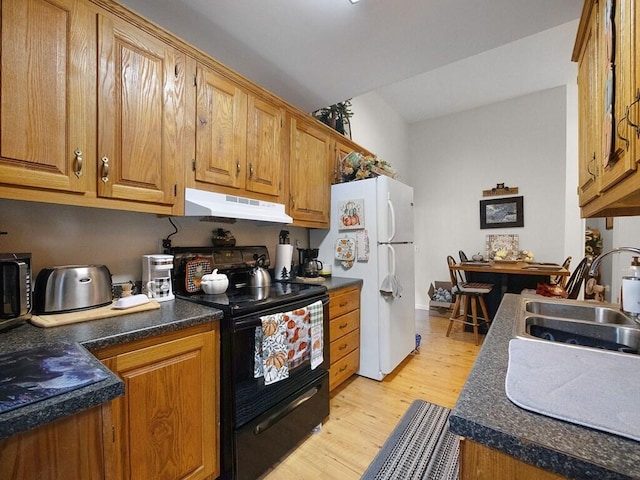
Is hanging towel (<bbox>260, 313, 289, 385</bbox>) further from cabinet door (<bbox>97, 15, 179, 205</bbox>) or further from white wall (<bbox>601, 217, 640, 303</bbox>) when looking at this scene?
white wall (<bbox>601, 217, 640, 303</bbox>)

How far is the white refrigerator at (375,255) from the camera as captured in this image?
2404 millimetres

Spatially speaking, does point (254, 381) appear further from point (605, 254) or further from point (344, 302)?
point (605, 254)

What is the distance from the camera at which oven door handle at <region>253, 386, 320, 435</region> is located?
A: 1439mm

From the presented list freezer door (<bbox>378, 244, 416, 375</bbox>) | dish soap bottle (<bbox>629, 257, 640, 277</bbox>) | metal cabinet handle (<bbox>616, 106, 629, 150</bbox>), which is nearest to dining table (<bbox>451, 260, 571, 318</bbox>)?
freezer door (<bbox>378, 244, 416, 375</bbox>)

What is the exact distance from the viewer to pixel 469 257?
182 inches

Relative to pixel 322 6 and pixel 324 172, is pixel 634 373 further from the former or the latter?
pixel 324 172

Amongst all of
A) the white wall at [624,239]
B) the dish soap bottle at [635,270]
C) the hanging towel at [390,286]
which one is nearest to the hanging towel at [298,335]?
the hanging towel at [390,286]

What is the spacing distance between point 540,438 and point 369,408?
1.85 metres

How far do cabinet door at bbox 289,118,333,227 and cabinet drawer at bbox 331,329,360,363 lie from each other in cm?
99

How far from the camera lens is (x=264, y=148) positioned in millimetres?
1961

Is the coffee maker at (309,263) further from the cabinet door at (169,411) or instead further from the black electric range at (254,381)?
the cabinet door at (169,411)

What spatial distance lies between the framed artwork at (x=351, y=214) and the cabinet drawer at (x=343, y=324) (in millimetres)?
748

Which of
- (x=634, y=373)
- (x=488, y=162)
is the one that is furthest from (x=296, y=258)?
(x=488, y=162)

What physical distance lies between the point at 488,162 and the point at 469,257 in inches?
60.9
